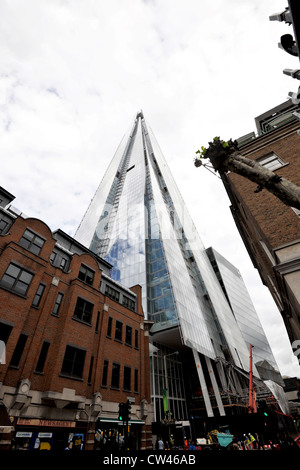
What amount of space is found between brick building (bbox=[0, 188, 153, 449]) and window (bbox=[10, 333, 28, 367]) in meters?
0.06

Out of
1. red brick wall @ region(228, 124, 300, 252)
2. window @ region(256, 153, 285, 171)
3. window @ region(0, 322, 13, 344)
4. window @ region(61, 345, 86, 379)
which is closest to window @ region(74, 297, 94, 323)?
window @ region(61, 345, 86, 379)

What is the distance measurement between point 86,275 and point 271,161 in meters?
18.3

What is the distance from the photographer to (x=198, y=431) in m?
34.7

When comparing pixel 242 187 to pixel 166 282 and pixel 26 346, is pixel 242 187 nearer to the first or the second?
pixel 26 346

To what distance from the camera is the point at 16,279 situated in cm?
Result: 1617

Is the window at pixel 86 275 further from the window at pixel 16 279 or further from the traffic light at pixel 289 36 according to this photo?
the traffic light at pixel 289 36

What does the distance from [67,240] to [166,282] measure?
18964 mm

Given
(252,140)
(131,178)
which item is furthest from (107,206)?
(252,140)

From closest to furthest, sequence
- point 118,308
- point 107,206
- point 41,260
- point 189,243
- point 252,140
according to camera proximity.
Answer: point 252,140, point 41,260, point 118,308, point 189,243, point 107,206

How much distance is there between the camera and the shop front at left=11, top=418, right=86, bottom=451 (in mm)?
13289

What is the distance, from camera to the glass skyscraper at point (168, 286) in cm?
3403

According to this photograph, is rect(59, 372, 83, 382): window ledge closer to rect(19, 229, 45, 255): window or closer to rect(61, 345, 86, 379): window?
rect(61, 345, 86, 379): window

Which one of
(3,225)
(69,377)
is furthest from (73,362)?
(3,225)

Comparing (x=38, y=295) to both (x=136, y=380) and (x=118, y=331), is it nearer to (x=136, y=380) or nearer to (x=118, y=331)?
(x=118, y=331)
